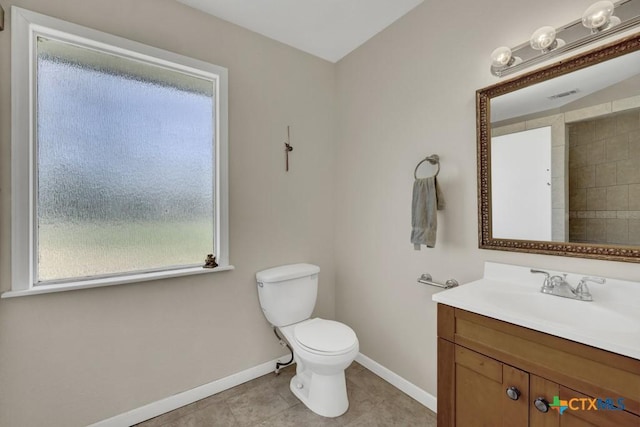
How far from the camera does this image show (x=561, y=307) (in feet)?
3.65

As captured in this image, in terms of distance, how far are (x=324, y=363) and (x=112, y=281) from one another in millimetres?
1262

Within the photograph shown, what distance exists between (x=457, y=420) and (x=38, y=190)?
225 cm

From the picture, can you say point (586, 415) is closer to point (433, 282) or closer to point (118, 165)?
point (433, 282)

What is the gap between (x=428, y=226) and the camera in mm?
1616

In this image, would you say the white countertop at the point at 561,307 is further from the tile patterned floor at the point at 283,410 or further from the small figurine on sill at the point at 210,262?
the small figurine on sill at the point at 210,262

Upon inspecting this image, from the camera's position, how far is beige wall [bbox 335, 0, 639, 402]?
1474mm

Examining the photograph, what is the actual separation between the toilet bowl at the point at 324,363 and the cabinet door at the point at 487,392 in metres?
0.63

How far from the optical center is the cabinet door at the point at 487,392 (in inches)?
38.4

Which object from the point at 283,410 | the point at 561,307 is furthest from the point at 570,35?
the point at 283,410

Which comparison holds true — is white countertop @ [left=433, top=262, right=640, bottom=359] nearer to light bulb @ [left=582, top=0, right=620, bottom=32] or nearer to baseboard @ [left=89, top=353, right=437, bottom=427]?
baseboard @ [left=89, top=353, right=437, bottom=427]

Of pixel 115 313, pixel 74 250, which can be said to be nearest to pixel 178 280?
pixel 115 313

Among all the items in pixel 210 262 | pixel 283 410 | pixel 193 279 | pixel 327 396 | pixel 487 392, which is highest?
pixel 210 262

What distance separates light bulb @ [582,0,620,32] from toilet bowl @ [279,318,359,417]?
6.03 feet

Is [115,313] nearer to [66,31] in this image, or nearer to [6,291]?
[6,291]
